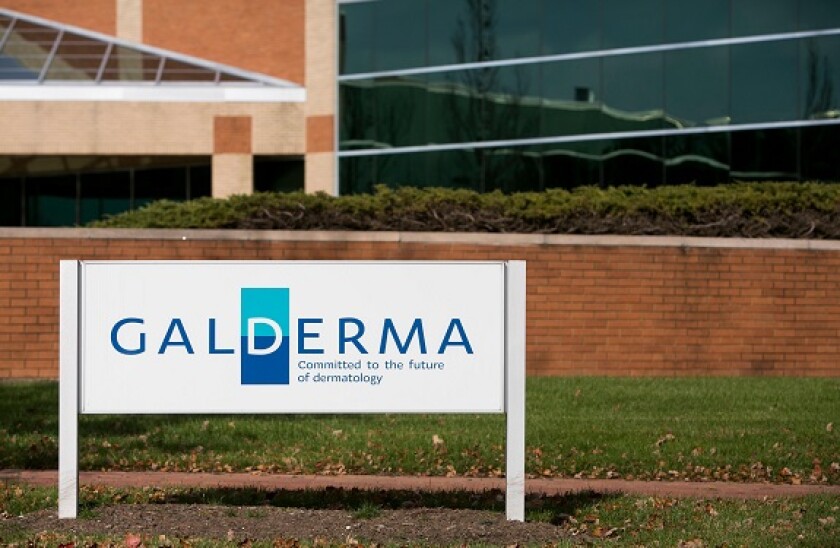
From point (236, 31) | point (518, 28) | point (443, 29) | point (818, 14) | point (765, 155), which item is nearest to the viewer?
point (818, 14)

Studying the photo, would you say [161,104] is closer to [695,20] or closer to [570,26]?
[570,26]

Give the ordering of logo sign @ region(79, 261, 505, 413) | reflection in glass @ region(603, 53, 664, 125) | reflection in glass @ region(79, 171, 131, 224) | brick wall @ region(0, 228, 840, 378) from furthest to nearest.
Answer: reflection in glass @ region(79, 171, 131, 224) < reflection in glass @ region(603, 53, 664, 125) < brick wall @ region(0, 228, 840, 378) < logo sign @ region(79, 261, 505, 413)

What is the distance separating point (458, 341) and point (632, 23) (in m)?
17.3

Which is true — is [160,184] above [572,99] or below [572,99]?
below

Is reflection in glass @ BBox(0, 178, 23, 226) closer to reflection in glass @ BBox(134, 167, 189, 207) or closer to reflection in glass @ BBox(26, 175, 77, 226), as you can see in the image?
reflection in glass @ BBox(26, 175, 77, 226)

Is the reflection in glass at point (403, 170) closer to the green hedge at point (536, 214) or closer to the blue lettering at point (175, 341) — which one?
the green hedge at point (536, 214)

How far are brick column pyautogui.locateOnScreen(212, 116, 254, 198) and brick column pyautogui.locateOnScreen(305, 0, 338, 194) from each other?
127 cm

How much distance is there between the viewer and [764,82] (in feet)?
76.9

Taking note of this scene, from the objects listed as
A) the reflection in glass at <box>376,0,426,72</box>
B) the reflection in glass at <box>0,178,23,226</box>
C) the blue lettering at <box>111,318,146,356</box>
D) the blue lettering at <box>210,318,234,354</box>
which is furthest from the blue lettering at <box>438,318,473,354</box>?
the reflection in glass at <box>0,178,23,226</box>

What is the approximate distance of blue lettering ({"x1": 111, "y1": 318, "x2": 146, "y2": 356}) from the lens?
820 centimetres

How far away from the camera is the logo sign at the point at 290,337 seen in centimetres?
819

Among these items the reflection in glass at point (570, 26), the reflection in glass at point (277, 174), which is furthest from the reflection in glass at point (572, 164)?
the reflection in glass at point (277, 174)

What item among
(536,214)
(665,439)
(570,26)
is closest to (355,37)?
(570,26)

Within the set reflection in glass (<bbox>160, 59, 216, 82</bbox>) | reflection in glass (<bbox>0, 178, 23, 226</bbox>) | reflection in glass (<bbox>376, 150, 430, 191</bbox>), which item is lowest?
reflection in glass (<bbox>0, 178, 23, 226</bbox>)
